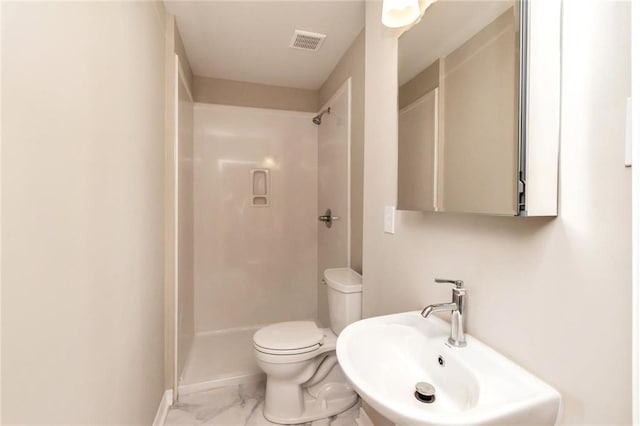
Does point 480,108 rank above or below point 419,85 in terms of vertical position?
below

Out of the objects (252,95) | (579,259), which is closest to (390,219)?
(579,259)

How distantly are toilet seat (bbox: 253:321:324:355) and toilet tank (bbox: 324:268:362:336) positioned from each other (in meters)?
0.14

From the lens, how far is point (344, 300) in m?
1.74

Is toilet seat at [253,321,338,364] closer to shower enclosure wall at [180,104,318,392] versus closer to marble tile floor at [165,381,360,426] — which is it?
marble tile floor at [165,381,360,426]

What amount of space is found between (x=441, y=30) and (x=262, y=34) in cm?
137

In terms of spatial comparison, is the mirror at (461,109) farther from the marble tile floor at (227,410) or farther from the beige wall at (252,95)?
the beige wall at (252,95)

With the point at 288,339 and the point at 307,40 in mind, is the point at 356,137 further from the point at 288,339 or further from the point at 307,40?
the point at 288,339

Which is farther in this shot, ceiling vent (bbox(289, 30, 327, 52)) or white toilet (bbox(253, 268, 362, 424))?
ceiling vent (bbox(289, 30, 327, 52))

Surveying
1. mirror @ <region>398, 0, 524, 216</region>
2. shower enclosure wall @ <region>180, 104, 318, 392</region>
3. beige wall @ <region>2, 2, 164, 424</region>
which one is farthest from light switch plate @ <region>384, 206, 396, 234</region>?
shower enclosure wall @ <region>180, 104, 318, 392</region>

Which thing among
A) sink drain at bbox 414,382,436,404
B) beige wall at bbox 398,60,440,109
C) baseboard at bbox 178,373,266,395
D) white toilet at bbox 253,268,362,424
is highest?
beige wall at bbox 398,60,440,109

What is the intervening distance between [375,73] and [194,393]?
2.22m

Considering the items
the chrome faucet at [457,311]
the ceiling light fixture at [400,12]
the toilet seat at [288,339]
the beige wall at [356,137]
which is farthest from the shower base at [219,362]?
the ceiling light fixture at [400,12]

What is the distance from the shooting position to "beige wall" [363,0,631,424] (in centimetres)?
58

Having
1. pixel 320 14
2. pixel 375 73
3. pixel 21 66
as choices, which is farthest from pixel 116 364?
pixel 320 14
